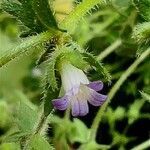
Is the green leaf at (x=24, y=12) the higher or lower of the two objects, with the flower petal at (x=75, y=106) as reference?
higher

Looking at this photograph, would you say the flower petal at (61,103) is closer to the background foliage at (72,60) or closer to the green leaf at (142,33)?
the background foliage at (72,60)

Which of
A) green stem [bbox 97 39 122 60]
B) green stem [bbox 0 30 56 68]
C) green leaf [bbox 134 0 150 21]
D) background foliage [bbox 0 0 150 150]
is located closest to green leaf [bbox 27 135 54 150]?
background foliage [bbox 0 0 150 150]

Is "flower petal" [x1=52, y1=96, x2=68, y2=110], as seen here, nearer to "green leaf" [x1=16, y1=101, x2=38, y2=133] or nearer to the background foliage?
the background foliage

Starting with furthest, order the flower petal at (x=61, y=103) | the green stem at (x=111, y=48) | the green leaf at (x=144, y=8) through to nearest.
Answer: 1. the green stem at (x=111, y=48)
2. the green leaf at (x=144, y=8)
3. the flower petal at (x=61, y=103)

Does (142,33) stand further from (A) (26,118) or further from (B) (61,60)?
(A) (26,118)

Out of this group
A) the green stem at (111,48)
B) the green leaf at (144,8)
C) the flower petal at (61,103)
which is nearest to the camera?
the flower petal at (61,103)

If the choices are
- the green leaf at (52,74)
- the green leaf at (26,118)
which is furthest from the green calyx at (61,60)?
the green leaf at (26,118)

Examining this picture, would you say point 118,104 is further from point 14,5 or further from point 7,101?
point 14,5

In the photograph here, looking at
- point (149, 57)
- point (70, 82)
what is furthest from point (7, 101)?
point (70, 82)
